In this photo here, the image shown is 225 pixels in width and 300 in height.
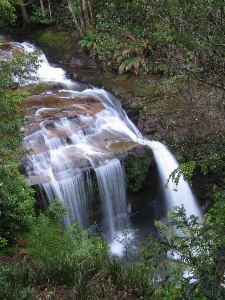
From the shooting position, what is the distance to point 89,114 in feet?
42.4

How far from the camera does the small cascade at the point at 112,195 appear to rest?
35.4 feet

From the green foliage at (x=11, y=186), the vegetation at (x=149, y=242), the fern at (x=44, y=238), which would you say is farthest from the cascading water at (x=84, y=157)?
the green foliage at (x=11, y=186)

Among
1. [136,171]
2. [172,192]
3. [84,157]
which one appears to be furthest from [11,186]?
[172,192]

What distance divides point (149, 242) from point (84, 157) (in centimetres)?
621

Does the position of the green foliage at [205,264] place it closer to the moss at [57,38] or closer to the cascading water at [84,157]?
the cascading water at [84,157]

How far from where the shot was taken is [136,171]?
37.0 ft

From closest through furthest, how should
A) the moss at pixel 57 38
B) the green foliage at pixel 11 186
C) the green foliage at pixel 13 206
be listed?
the green foliage at pixel 13 206 < the green foliage at pixel 11 186 < the moss at pixel 57 38

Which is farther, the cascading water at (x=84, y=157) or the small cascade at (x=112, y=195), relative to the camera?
the small cascade at (x=112, y=195)

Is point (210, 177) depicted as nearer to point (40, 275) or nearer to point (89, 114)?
point (89, 114)

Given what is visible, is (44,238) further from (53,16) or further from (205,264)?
(53,16)

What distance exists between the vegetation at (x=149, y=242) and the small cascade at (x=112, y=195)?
0.44m

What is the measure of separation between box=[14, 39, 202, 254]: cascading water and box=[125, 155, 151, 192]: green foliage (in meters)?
0.26

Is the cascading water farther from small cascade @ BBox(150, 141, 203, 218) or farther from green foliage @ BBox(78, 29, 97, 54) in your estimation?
green foliage @ BBox(78, 29, 97, 54)

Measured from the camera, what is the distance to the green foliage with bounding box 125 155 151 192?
11.2 metres
